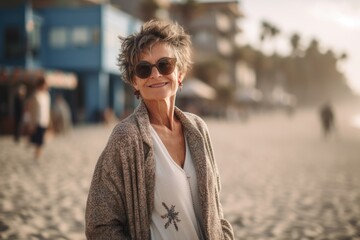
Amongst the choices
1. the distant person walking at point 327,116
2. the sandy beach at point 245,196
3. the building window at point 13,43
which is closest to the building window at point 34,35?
the building window at point 13,43

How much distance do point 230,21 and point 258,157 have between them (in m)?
57.0

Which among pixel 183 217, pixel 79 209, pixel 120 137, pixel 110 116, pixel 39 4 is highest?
pixel 39 4

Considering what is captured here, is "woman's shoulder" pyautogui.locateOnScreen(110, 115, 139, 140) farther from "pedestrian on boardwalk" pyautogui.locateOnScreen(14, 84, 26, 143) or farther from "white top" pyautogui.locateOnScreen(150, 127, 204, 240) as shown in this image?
"pedestrian on boardwalk" pyautogui.locateOnScreen(14, 84, 26, 143)

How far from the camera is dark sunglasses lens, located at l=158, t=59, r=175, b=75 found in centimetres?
Result: 226

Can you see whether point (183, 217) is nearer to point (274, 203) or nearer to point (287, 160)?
point (274, 203)

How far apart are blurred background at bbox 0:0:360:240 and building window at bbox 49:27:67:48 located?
73mm

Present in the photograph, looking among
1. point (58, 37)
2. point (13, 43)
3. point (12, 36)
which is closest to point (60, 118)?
point (13, 43)

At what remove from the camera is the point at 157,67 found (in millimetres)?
2252

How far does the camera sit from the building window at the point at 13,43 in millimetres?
28328

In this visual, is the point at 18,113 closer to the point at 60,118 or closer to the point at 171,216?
the point at 60,118

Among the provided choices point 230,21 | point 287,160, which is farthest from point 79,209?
point 230,21

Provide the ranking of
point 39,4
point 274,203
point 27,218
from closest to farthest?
point 27,218 < point 274,203 < point 39,4

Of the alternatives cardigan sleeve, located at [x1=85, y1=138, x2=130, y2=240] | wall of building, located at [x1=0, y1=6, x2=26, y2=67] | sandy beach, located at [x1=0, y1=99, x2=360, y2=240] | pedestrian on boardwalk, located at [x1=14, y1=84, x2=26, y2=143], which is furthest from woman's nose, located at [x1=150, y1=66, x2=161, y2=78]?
wall of building, located at [x1=0, y1=6, x2=26, y2=67]

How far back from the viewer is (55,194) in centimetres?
687
